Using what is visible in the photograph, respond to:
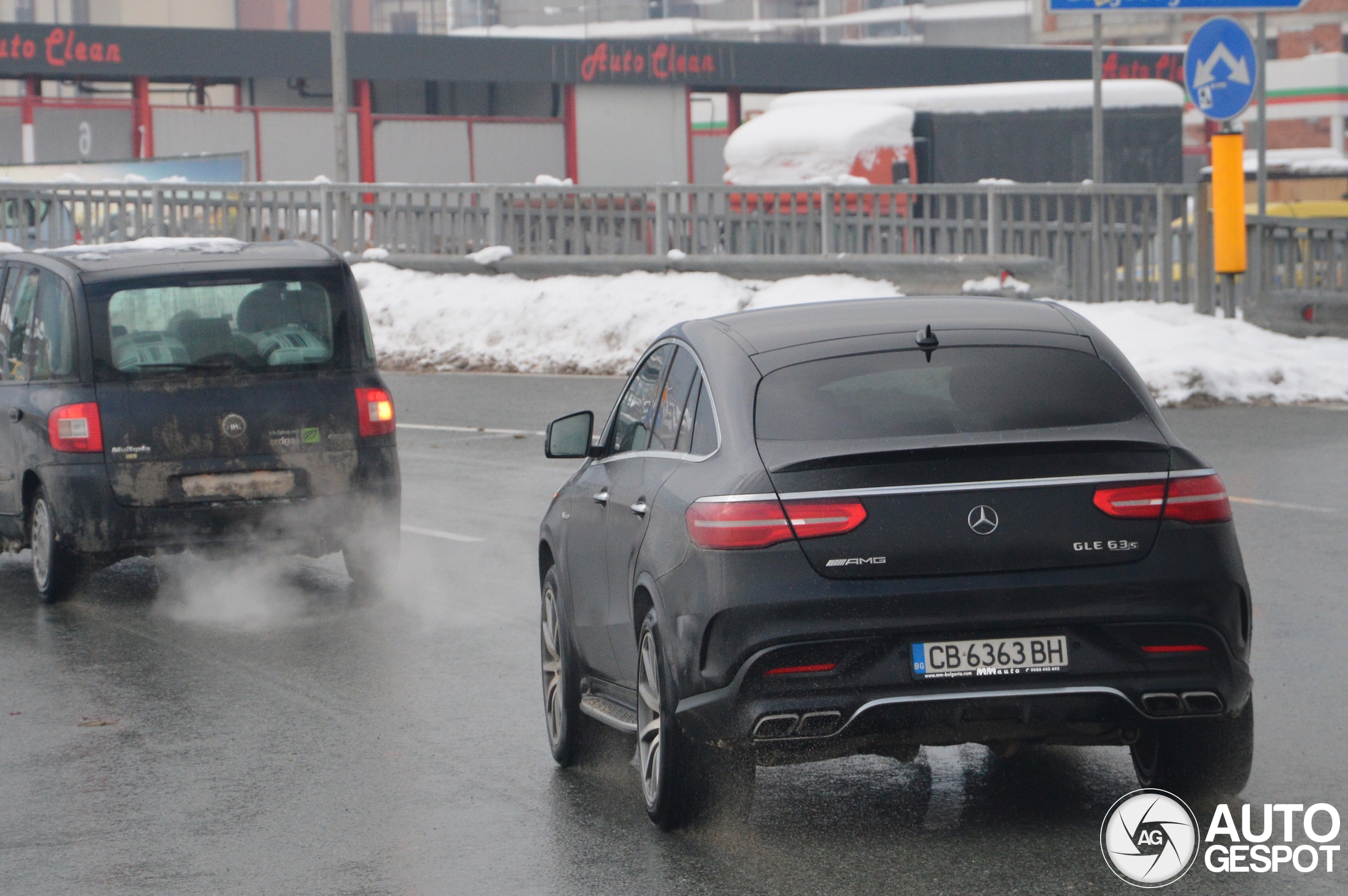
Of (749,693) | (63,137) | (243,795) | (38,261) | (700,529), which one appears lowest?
(243,795)

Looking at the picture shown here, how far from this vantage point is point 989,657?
523cm

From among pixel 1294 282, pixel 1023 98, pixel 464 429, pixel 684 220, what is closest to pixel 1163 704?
pixel 464 429

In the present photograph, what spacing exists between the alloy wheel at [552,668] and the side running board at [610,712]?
16 cm

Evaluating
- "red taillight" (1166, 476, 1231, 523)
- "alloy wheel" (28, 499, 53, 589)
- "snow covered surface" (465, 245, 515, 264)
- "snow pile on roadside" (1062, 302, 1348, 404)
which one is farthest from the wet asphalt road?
"snow covered surface" (465, 245, 515, 264)

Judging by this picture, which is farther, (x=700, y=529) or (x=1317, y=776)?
(x=1317, y=776)

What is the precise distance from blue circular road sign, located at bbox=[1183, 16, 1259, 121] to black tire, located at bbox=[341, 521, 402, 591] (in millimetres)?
12217

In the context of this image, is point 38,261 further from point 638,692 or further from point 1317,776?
point 1317,776

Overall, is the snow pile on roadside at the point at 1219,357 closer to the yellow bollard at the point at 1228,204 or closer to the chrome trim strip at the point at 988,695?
the yellow bollard at the point at 1228,204

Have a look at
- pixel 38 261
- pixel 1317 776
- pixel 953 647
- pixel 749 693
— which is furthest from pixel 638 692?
pixel 38 261

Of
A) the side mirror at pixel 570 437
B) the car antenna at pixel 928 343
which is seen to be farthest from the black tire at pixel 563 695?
the car antenna at pixel 928 343

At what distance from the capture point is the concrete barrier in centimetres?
2148

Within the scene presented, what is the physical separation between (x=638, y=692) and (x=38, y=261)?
596 cm

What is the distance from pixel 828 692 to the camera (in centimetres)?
522

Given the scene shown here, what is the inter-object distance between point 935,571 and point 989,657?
0.27 m
